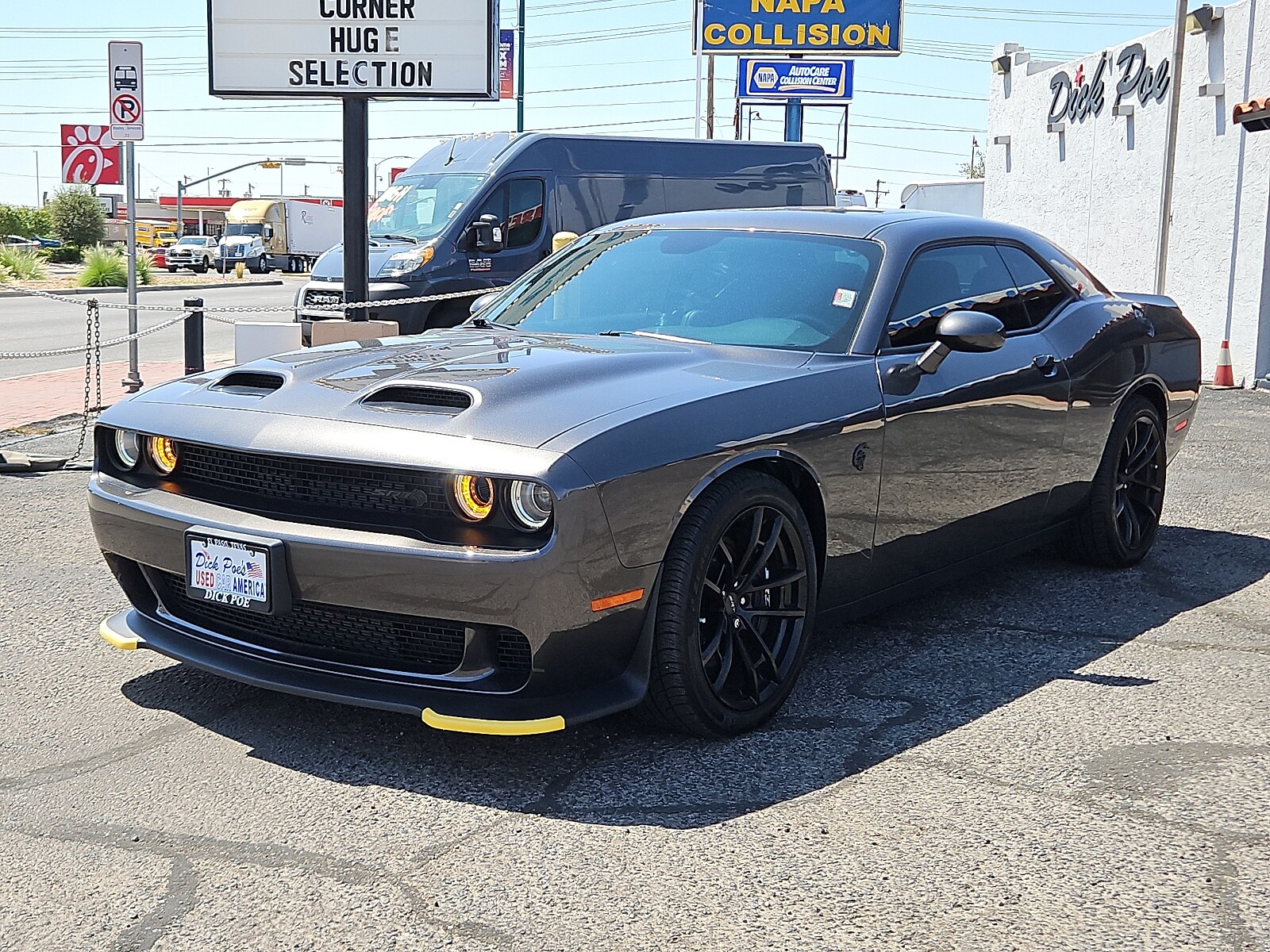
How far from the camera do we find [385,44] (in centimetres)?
1138

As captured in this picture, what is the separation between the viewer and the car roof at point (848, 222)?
4.90 meters

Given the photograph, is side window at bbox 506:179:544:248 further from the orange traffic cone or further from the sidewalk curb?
the sidewalk curb

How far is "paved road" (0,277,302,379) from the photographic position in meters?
14.9

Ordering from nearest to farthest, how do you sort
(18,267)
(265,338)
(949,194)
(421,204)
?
(265,338) → (421,204) → (949,194) → (18,267)

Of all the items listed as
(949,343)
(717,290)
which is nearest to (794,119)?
(717,290)

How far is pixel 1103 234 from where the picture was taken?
1817cm

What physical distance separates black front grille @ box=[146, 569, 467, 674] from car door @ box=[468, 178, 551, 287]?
1036cm

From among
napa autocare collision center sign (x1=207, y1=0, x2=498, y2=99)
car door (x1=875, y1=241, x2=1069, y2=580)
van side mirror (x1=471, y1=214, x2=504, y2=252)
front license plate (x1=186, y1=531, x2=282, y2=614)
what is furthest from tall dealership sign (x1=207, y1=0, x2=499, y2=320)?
front license plate (x1=186, y1=531, x2=282, y2=614)

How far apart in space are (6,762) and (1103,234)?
1686 centimetres

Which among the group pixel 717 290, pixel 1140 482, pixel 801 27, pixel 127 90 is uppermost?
pixel 801 27

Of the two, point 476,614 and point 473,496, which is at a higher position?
point 473,496

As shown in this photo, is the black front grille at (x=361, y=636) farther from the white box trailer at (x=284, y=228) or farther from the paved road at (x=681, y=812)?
the white box trailer at (x=284, y=228)

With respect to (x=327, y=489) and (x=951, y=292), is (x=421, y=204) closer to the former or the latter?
(x=951, y=292)

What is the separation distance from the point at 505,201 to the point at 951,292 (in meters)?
9.72
